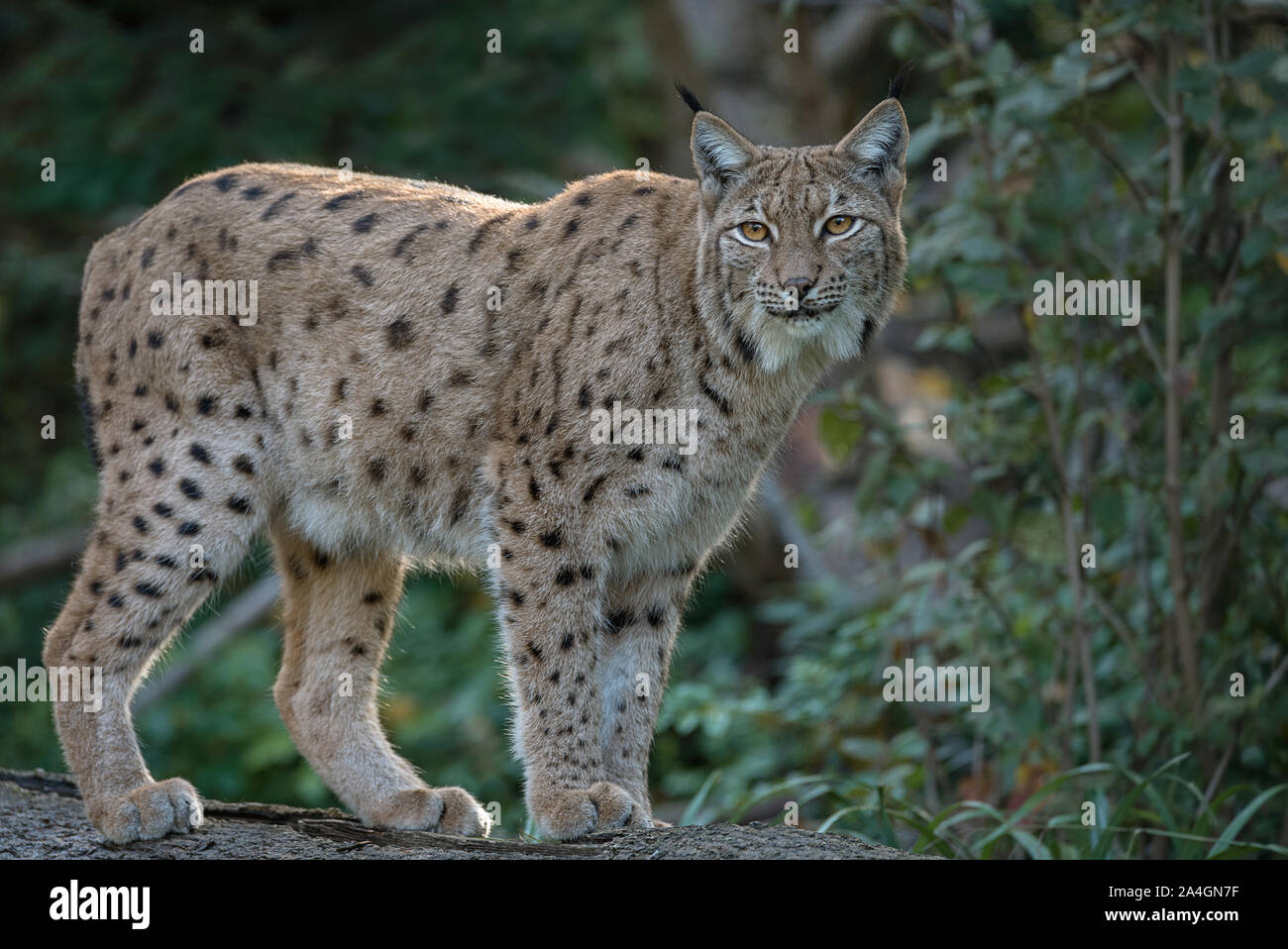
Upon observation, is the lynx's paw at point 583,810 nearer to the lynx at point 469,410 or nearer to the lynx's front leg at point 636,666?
Answer: the lynx at point 469,410

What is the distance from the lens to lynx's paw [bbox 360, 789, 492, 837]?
19.6 ft

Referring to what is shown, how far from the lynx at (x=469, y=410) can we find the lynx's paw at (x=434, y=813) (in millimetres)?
12

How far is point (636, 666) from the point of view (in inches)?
241

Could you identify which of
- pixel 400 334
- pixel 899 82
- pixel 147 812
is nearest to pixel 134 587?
pixel 147 812

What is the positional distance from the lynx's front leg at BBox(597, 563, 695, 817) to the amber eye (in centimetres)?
148

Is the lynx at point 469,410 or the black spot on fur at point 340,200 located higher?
the black spot on fur at point 340,200

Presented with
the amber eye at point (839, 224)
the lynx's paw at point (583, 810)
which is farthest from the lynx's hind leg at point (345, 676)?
the amber eye at point (839, 224)

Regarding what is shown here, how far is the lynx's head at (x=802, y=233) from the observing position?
5625mm

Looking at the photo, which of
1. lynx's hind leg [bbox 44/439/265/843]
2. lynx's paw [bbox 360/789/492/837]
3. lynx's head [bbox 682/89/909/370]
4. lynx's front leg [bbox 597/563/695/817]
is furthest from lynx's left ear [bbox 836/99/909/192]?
lynx's paw [bbox 360/789/492/837]

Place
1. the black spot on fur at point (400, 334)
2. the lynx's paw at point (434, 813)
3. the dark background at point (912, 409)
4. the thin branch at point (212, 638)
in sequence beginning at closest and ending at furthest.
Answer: the lynx's paw at point (434, 813), the black spot on fur at point (400, 334), the dark background at point (912, 409), the thin branch at point (212, 638)

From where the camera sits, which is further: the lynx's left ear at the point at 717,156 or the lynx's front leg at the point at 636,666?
the lynx's front leg at the point at 636,666

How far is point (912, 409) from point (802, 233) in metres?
7.15

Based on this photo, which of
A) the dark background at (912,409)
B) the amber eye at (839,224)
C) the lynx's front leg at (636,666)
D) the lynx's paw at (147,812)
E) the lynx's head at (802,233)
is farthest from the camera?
the dark background at (912,409)
